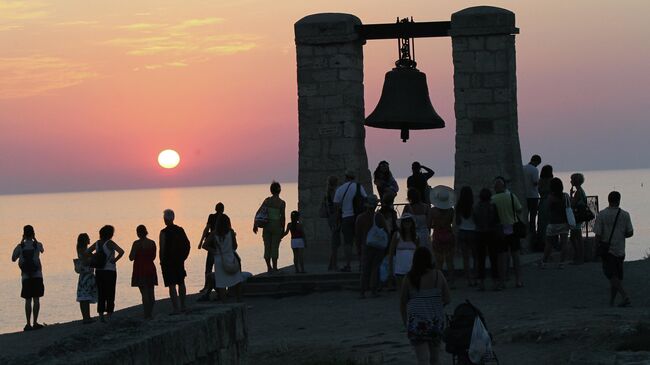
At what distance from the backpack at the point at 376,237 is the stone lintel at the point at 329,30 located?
473cm

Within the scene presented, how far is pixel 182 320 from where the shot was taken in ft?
37.5

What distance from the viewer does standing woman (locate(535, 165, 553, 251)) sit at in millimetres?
23266

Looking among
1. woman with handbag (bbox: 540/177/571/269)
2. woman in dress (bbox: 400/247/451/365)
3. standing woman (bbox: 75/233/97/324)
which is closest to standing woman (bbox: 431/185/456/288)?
woman with handbag (bbox: 540/177/571/269)

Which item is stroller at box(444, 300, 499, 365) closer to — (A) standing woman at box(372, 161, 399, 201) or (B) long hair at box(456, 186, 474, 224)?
(B) long hair at box(456, 186, 474, 224)

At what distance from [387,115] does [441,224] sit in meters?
2.41

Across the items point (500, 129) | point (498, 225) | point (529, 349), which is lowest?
point (529, 349)

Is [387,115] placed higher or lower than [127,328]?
higher

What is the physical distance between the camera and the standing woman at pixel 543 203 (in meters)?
23.3

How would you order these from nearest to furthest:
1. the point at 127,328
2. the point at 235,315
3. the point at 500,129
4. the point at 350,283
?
the point at 127,328 < the point at 235,315 < the point at 350,283 < the point at 500,129

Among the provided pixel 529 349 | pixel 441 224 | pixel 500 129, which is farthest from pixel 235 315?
pixel 500 129

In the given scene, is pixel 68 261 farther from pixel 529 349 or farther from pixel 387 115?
pixel 529 349

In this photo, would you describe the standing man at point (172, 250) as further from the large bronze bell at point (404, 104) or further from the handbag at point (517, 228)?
the handbag at point (517, 228)

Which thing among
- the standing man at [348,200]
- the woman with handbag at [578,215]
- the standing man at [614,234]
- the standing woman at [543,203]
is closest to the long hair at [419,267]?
the standing man at [614,234]

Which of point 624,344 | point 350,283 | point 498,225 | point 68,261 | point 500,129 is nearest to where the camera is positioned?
point 624,344
